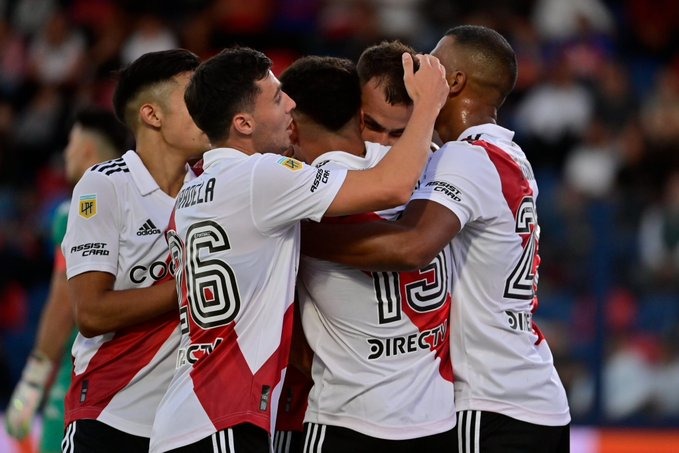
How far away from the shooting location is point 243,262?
3.96 metres

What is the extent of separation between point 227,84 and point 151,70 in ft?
2.70

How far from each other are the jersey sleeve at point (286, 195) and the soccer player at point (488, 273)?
185mm

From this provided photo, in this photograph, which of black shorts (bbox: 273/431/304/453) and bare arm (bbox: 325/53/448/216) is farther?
black shorts (bbox: 273/431/304/453)

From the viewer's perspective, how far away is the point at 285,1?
43.9ft

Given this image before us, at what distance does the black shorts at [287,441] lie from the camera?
4492mm

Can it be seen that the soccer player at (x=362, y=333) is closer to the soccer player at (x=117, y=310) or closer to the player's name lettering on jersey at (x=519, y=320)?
the player's name lettering on jersey at (x=519, y=320)

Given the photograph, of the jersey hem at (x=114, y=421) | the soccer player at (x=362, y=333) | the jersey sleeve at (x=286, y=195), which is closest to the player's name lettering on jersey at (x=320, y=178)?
the jersey sleeve at (x=286, y=195)

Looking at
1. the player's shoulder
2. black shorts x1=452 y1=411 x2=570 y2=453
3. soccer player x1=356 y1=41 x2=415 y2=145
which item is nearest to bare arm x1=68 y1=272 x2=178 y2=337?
the player's shoulder

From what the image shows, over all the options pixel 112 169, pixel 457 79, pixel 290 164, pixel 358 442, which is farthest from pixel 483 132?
pixel 112 169

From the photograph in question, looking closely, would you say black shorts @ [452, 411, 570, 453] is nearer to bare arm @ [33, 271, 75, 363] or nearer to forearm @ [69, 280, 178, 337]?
forearm @ [69, 280, 178, 337]

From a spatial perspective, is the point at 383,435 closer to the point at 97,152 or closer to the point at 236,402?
the point at 236,402

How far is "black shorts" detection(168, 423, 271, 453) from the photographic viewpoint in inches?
153

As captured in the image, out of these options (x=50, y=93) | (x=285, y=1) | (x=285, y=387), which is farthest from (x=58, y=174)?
(x=285, y=387)

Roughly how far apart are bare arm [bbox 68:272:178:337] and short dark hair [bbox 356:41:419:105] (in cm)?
106
